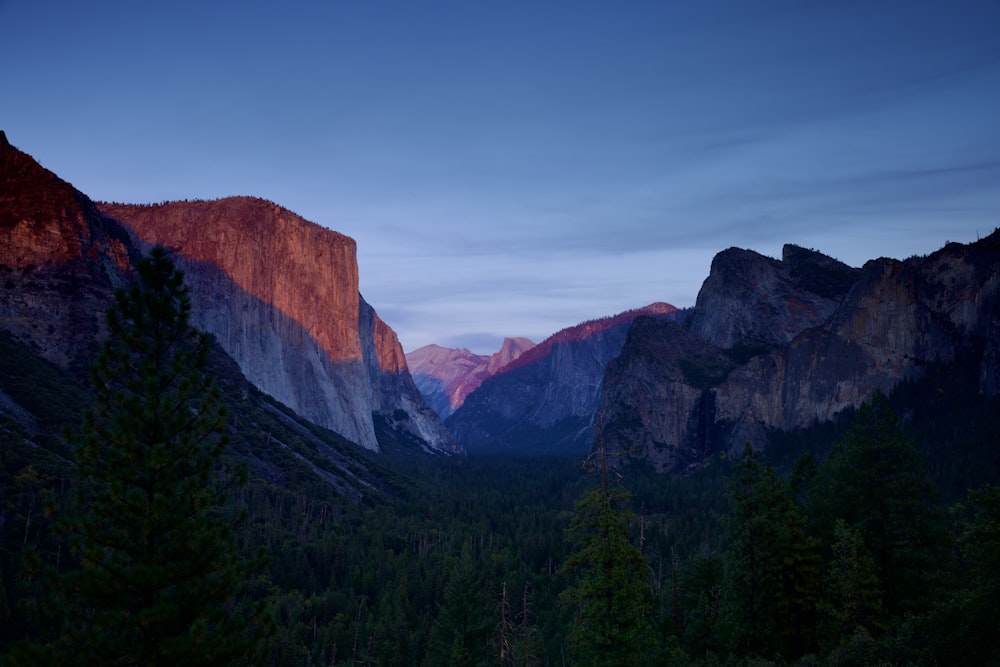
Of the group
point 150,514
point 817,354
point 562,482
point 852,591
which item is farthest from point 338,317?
point 150,514

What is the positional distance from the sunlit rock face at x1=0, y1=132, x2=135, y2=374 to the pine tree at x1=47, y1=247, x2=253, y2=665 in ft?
305

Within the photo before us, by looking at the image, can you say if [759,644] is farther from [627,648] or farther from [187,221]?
[187,221]

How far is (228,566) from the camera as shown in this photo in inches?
669

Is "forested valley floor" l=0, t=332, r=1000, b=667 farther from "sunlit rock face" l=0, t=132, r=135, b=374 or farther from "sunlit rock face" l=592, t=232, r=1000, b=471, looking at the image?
"sunlit rock face" l=592, t=232, r=1000, b=471

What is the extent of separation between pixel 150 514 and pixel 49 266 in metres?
106

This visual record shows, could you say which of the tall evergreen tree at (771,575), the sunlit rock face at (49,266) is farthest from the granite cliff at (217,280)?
the tall evergreen tree at (771,575)

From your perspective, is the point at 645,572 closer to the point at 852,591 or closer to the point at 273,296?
the point at 852,591

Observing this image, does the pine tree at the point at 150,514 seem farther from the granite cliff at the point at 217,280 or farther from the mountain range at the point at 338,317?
the granite cliff at the point at 217,280

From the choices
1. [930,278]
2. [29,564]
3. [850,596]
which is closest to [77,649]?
[29,564]

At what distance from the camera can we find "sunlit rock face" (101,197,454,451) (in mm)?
158750

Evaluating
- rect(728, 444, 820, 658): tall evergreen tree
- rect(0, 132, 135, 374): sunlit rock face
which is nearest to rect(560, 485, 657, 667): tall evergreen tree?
rect(728, 444, 820, 658): tall evergreen tree

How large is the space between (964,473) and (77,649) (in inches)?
4000

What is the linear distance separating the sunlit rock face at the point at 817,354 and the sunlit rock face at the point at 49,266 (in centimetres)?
8306

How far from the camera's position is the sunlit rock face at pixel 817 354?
124438 millimetres
